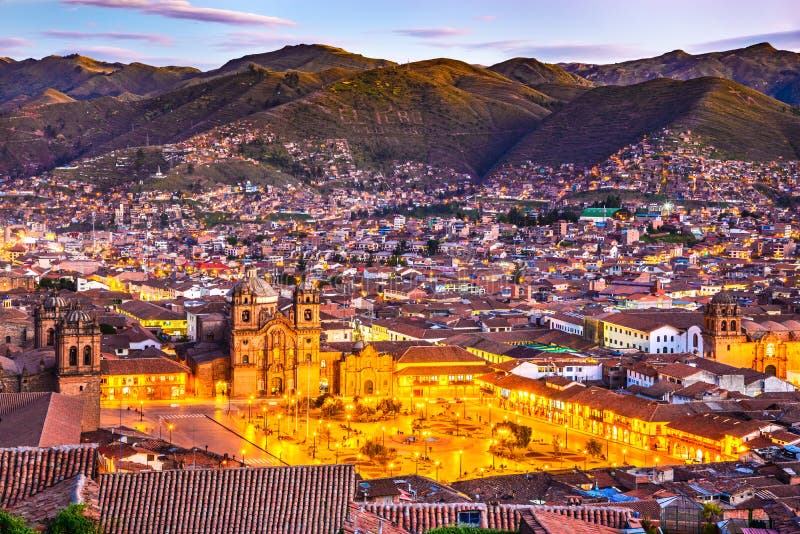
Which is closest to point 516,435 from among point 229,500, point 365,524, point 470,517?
point 470,517

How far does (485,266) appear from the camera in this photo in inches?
3588

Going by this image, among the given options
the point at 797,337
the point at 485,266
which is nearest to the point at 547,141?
the point at 485,266

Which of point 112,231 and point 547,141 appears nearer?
point 112,231

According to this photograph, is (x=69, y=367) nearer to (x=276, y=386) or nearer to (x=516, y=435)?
(x=276, y=386)

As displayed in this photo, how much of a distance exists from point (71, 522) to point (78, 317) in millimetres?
26199

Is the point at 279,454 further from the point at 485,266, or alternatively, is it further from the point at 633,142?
Result: the point at 633,142

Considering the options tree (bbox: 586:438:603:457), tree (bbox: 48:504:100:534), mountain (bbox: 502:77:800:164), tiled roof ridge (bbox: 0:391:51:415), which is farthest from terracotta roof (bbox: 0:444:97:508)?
mountain (bbox: 502:77:800:164)

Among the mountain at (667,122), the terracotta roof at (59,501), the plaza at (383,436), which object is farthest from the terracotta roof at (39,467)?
the mountain at (667,122)

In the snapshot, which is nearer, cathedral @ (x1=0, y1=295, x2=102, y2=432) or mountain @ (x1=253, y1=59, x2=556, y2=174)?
cathedral @ (x1=0, y1=295, x2=102, y2=432)

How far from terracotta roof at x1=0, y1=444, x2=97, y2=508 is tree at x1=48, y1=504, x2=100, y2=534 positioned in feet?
3.32

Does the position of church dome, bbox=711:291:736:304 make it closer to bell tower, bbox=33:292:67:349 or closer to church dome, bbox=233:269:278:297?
church dome, bbox=233:269:278:297

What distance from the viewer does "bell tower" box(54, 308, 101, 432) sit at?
3688 centimetres

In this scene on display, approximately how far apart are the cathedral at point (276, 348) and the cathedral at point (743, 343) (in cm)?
1640

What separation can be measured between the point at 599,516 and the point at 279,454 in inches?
899
